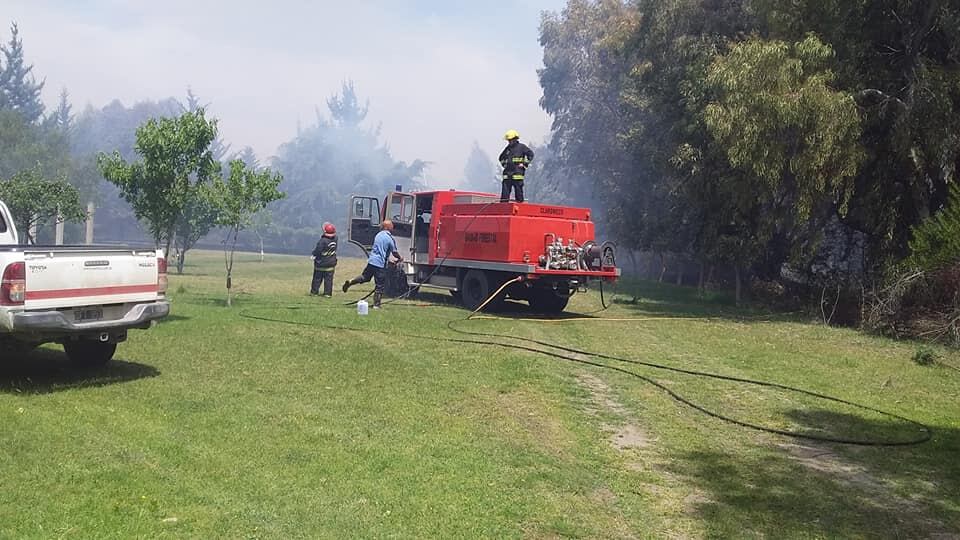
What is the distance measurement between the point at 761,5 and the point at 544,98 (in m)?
38.6

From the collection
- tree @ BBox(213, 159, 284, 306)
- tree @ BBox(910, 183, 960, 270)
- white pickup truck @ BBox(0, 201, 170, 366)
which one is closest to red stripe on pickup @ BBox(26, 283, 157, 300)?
white pickup truck @ BBox(0, 201, 170, 366)

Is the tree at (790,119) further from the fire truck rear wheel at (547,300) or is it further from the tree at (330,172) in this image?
the tree at (330,172)

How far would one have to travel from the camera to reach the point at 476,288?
17641 millimetres

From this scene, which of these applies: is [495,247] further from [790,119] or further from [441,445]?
[441,445]

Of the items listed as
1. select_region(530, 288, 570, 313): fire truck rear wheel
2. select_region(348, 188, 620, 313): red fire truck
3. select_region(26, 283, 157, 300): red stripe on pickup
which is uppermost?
select_region(348, 188, 620, 313): red fire truck

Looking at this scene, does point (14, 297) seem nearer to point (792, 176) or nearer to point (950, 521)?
point (950, 521)

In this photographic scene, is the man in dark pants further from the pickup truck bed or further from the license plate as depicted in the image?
the license plate

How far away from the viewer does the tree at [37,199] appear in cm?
2438

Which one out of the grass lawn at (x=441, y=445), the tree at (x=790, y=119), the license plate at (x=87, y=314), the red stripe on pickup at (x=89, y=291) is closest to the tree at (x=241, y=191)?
the grass lawn at (x=441, y=445)

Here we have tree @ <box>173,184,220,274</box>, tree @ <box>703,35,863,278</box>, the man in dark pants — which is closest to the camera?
tree @ <box>703,35,863,278</box>

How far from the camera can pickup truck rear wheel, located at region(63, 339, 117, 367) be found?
9.24 metres

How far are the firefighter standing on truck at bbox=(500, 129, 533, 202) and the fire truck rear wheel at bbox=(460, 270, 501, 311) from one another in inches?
69.7

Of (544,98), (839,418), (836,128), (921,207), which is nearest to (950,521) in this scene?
(839,418)

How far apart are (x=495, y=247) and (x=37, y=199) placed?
1586 centimetres
